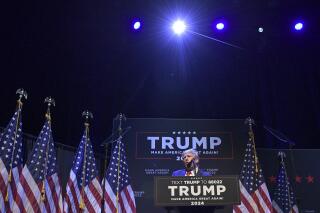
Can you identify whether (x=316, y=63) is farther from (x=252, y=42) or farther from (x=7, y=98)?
(x=7, y=98)

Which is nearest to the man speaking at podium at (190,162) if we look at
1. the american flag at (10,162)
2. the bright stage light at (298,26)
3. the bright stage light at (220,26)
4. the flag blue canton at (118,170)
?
the flag blue canton at (118,170)

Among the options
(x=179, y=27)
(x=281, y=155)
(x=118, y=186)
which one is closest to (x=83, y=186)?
(x=118, y=186)

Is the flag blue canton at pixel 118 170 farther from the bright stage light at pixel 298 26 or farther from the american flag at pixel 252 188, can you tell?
the bright stage light at pixel 298 26

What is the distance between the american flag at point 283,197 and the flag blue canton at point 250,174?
47 cm

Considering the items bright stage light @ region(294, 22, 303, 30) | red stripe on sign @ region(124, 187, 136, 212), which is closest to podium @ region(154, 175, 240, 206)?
red stripe on sign @ region(124, 187, 136, 212)

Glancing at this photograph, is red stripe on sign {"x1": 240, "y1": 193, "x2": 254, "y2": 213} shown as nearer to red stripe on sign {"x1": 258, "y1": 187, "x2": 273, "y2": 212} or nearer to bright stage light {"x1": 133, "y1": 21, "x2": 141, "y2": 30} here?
red stripe on sign {"x1": 258, "y1": 187, "x2": 273, "y2": 212}

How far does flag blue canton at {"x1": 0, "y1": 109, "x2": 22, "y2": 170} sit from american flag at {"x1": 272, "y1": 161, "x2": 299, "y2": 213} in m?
4.84

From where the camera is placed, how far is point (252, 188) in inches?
293

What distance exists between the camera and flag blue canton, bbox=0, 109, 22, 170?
617 cm

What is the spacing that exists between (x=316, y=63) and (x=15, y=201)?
7.14 metres

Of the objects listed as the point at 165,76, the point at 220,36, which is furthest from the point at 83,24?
the point at 220,36

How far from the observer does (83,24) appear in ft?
30.5

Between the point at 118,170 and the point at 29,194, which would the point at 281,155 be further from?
the point at 29,194

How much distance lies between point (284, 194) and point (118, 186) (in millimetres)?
3196
